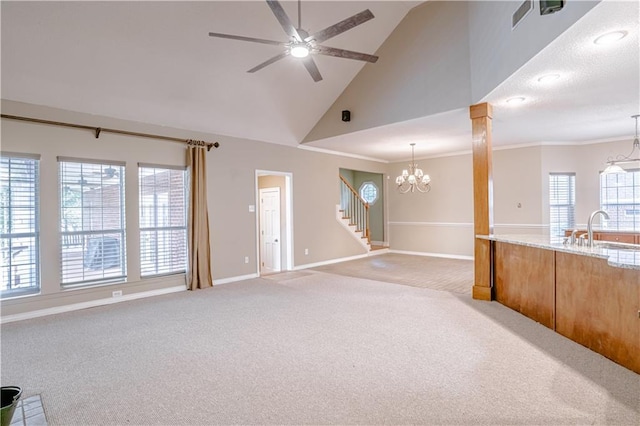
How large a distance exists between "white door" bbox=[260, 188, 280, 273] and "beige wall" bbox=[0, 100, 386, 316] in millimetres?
436

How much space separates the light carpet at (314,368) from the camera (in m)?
2.21

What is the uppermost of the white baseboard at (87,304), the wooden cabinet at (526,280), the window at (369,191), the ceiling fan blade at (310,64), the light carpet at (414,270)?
the ceiling fan blade at (310,64)

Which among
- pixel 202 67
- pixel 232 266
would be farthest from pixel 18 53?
pixel 232 266

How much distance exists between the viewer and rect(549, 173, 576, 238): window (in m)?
7.68

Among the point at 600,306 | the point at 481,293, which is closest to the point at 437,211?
the point at 481,293

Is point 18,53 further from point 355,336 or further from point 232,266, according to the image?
point 355,336

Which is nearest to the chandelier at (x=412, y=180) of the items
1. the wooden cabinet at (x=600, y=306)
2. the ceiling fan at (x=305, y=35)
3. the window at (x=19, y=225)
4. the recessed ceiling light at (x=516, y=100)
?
the recessed ceiling light at (x=516, y=100)

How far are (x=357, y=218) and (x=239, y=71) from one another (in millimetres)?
5661

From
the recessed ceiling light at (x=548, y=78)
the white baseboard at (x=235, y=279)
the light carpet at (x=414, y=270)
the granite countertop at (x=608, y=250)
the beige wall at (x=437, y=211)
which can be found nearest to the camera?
the granite countertop at (x=608, y=250)

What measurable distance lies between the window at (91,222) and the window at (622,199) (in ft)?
30.5

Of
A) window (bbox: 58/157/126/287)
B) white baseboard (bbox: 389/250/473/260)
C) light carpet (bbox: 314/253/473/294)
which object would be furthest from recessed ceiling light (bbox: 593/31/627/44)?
white baseboard (bbox: 389/250/473/260)

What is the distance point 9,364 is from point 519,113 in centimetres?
691

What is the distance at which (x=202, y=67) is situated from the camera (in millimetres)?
4910

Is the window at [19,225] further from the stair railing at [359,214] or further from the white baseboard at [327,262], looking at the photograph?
the stair railing at [359,214]
